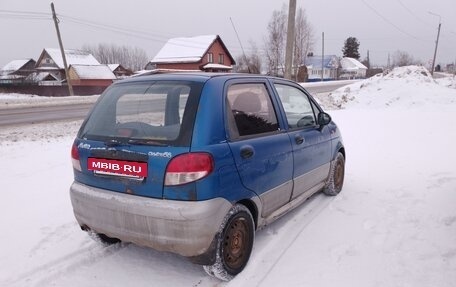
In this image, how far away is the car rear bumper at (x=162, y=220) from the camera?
2850 millimetres

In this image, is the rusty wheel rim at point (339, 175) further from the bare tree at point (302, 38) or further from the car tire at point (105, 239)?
the bare tree at point (302, 38)

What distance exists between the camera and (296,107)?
181 inches

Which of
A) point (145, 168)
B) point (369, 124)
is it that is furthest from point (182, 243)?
point (369, 124)

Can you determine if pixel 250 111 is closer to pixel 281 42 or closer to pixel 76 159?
pixel 76 159

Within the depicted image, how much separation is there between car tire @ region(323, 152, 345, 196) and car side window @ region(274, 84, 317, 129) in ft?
3.05

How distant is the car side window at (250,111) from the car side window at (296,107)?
0.33 metres

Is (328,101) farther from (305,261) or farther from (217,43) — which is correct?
(217,43)

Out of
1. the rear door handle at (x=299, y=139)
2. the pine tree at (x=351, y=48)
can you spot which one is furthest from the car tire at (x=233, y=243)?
the pine tree at (x=351, y=48)

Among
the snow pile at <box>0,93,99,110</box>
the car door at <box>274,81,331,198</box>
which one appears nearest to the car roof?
the car door at <box>274,81,331,198</box>

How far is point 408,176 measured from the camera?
20.3 feet

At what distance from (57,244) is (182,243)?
5.70 feet

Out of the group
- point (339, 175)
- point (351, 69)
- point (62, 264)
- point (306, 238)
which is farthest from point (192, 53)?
point (351, 69)

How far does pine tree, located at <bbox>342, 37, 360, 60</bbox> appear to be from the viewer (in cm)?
10169

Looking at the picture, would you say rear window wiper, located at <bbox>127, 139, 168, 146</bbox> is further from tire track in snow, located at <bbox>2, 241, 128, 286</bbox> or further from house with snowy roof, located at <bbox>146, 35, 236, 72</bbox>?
house with snowy roof, located at <bbox>146, 35, 236, 72</bbox>
